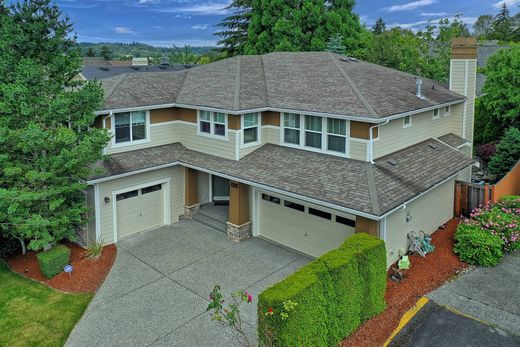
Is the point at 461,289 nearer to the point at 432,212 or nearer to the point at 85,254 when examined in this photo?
the point at 432,212

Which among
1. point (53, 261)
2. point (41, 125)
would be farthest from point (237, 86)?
point (53, 261)

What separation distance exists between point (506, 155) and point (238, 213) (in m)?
14.1

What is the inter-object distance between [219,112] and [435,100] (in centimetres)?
875

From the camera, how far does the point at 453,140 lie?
60.6 ft

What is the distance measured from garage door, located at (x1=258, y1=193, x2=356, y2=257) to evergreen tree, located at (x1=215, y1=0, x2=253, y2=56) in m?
27.4

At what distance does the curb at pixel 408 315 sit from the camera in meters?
9.98

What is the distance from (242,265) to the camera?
13.9m

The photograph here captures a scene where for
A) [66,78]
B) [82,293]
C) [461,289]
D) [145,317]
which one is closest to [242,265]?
[145,317]

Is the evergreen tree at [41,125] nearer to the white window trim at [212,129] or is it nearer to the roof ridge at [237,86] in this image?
the white window trim at [212,129]

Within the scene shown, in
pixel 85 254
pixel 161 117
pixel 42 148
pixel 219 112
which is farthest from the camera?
pixel 161 117

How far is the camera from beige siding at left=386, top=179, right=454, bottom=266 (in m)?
12.9

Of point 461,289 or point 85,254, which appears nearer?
point 461,289

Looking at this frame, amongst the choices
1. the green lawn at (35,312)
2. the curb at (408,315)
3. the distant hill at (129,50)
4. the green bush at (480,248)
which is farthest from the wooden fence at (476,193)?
the distant hill at (129,50)

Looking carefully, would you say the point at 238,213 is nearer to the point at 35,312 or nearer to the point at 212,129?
the point at 212,129
